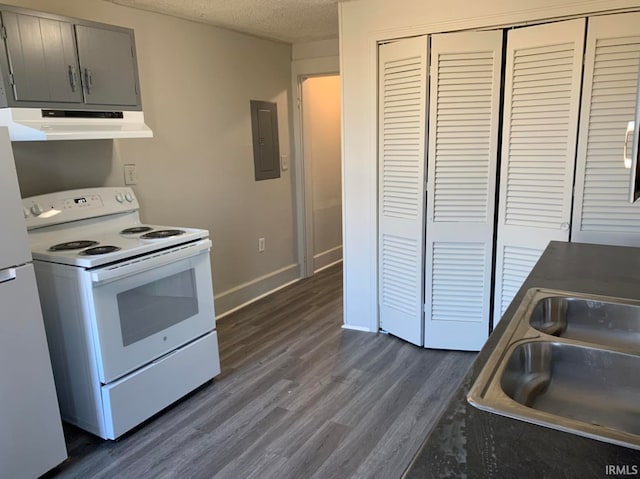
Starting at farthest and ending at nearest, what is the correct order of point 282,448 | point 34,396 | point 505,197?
1. point 505,197
2. point 282,448
3. point 34,396

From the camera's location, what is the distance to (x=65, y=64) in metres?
2.29

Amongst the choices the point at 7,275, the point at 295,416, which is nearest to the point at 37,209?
the point at 7,275

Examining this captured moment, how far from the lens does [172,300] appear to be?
2.51m

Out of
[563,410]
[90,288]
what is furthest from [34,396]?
[563,410]

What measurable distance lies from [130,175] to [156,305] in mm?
1032

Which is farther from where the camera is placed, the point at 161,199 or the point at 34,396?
the point at 161,199

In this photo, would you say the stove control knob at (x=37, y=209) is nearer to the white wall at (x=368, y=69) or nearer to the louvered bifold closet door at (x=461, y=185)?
the white wall at (x=368, y=69)

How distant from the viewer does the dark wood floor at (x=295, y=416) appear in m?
2.11

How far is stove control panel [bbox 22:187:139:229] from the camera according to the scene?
2.39 m

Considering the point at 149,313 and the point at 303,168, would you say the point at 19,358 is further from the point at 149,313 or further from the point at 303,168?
the point at 303,168

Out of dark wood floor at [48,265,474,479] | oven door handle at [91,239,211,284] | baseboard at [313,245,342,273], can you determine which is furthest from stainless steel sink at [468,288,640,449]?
baseboard at [313,245,342,273]

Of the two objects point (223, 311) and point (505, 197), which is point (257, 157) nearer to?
point (223, 311)

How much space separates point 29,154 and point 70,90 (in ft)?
1.43

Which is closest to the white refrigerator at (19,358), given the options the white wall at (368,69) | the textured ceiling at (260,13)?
the textured ceiling at (260,13)
